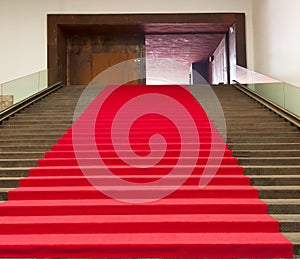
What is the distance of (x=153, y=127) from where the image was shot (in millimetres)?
6254

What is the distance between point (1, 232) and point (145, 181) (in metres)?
1.49

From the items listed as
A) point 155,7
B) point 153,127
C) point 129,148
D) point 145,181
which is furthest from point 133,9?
point 145,181

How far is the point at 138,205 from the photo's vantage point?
3.80 m

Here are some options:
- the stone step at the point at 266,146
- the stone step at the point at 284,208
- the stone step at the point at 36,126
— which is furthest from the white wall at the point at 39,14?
the stone step at the point at 284,208

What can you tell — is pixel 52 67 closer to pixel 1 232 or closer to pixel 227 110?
pixel 227 110

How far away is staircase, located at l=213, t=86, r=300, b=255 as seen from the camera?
3.75m

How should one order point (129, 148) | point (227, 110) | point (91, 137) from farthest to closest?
1. point (227, 110)
2. point (91, 137)
3. point (129, 148)

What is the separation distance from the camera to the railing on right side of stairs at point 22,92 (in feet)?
23.7

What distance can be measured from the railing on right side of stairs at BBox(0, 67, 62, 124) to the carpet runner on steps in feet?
6.02

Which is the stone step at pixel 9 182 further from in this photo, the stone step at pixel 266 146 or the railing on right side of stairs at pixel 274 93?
the railing on right side of stairs at pixel 274 93

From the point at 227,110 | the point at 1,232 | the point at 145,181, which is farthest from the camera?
the point at 227,110

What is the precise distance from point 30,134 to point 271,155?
10.3 ft

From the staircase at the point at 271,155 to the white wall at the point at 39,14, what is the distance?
4445mm

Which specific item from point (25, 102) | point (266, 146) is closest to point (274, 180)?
point (266, 146)
